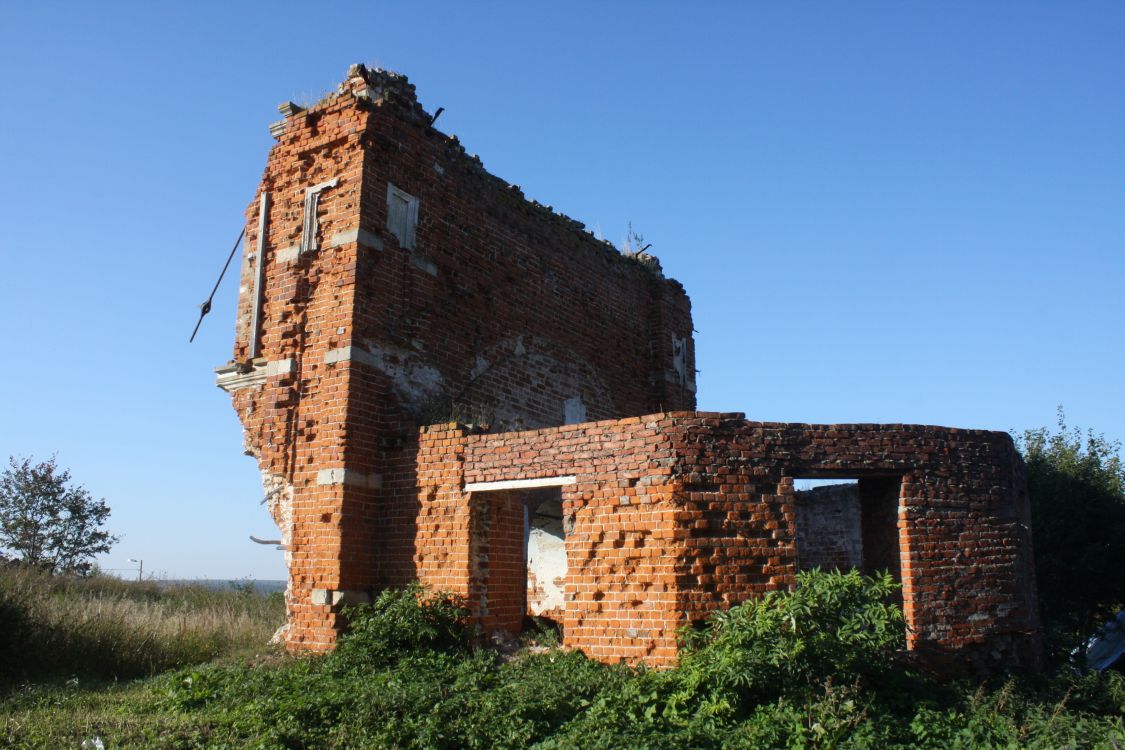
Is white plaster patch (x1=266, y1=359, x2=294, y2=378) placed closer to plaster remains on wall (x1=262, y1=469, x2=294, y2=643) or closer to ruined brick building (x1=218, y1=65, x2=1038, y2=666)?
ruined brick building (x1=218, y1=65, x2=1038, y2=666)

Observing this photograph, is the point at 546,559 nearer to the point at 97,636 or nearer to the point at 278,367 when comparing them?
the point at 278,367

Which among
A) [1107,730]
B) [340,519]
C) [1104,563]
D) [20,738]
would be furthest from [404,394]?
[1104,563]

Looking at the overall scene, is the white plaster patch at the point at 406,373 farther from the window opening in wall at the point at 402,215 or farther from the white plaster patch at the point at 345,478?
the window opening in wall at the point at 402,215

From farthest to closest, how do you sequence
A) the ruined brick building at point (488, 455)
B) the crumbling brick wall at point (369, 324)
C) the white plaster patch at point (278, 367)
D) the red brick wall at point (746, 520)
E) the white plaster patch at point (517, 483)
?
the white plaster patch at point (278, 367) < the crumbling brick wall at point (369, 324) < the white plaster patch at point (517, 483) < the ruined brick building at point (488, 455) < the red brick wall at point (746, 520)

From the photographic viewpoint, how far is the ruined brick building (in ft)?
26.6

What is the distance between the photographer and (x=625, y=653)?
26.1 ft

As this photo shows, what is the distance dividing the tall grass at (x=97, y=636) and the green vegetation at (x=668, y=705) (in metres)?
2.10

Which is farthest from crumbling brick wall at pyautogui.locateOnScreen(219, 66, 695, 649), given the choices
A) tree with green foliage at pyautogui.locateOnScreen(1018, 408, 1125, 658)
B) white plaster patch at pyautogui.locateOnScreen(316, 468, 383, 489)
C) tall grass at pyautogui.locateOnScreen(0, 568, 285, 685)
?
tree with green foliage at pyautogui.locateOnScreen(1018, 408, 1125, 658)

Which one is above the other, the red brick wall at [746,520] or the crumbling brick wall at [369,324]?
the crumbling brick wall at [369,324]

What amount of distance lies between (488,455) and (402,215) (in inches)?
135

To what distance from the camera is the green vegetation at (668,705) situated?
21.1ft

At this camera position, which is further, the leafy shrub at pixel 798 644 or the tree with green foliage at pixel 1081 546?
the tree with green foliage at pixel 1081 546

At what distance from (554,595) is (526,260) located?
4883 mm

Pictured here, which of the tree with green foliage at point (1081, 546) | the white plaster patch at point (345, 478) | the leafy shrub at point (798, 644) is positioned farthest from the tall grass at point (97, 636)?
the tree with green foliage at point (1081, 546)
